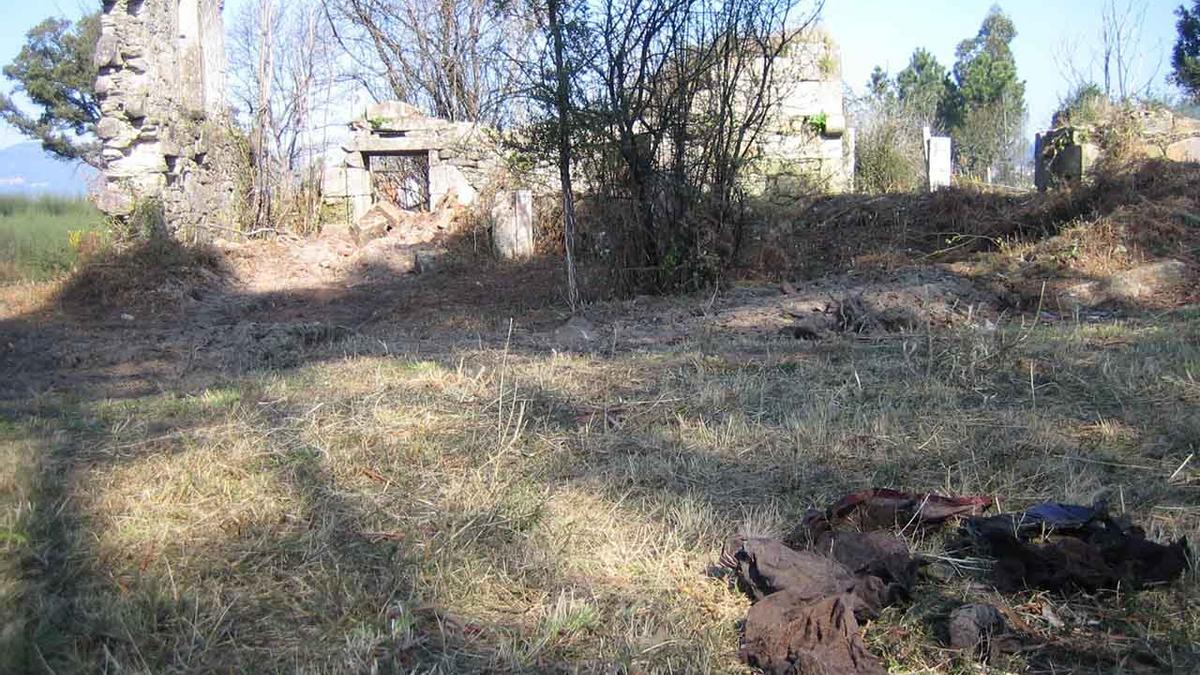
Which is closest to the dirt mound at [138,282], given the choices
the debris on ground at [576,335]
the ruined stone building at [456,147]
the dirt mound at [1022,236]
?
the ruined stone building at [456,147]

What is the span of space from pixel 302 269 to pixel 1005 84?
4155 cm

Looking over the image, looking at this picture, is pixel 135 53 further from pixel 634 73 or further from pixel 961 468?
pixel 961 468

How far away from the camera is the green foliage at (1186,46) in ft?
96.5

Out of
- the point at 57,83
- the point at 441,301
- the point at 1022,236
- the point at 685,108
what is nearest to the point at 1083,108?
the point at 1022,236

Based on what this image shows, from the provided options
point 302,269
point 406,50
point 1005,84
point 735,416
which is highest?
point 1005,84

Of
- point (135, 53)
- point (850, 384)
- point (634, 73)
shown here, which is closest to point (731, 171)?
point (634, 73)

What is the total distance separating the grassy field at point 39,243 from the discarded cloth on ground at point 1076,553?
12819 millimetres

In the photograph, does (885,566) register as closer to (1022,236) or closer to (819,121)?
(1022,236)

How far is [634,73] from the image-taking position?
27.8 ft

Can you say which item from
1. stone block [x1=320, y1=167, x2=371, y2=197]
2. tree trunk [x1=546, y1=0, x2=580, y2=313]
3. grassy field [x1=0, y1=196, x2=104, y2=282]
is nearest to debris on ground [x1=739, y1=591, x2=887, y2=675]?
tree trunk [x1=546, y1=0, x2=580, y2=313]

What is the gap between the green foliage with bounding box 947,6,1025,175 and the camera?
31781 mm

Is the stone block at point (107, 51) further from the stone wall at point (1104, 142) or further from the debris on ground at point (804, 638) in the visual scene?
the debris on ground at point (804, 638)

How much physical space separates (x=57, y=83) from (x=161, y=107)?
24.8 meters

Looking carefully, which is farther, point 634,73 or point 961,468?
point 634,73
